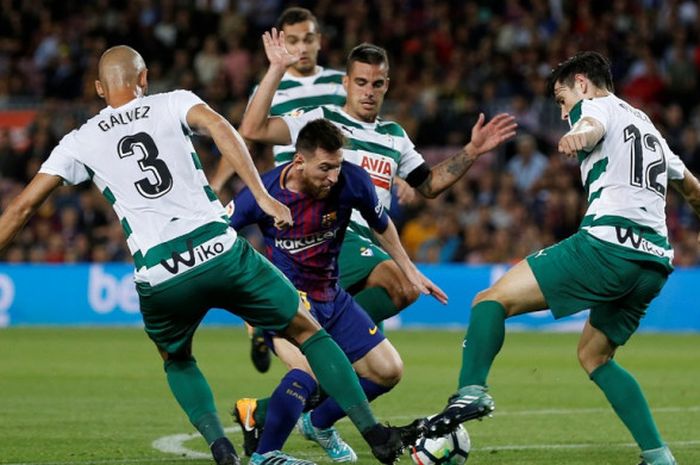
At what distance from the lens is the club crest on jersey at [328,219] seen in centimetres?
748

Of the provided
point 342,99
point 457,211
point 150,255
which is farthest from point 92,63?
point 150,255

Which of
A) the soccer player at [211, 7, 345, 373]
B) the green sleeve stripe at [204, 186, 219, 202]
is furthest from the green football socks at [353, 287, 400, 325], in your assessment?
the green sleeve stripe at [204, 186, 219, 202]

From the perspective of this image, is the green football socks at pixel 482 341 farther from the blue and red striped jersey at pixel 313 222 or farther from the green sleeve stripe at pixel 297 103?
the green sleeve stripe at pixel 297 103

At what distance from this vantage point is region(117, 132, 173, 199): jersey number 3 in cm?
645

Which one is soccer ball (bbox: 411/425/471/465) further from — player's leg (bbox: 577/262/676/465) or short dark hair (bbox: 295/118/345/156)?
short dark hair (bbox: 295/118/345/156)

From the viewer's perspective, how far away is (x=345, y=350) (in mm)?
7613

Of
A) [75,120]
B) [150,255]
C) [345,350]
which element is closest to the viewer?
[150,255]

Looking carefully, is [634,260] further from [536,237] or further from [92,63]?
[92,63]

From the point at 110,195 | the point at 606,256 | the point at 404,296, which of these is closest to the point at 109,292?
the point at 404,296

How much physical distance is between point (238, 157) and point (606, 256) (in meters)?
1.89

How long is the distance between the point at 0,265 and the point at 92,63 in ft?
16.6

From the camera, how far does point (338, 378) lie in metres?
6.62

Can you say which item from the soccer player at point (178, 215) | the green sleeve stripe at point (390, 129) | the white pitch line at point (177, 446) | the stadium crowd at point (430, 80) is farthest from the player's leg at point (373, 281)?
the stadium crowd at point (430, 80)

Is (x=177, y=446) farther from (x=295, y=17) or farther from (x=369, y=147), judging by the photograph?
(x=295, y=17)
